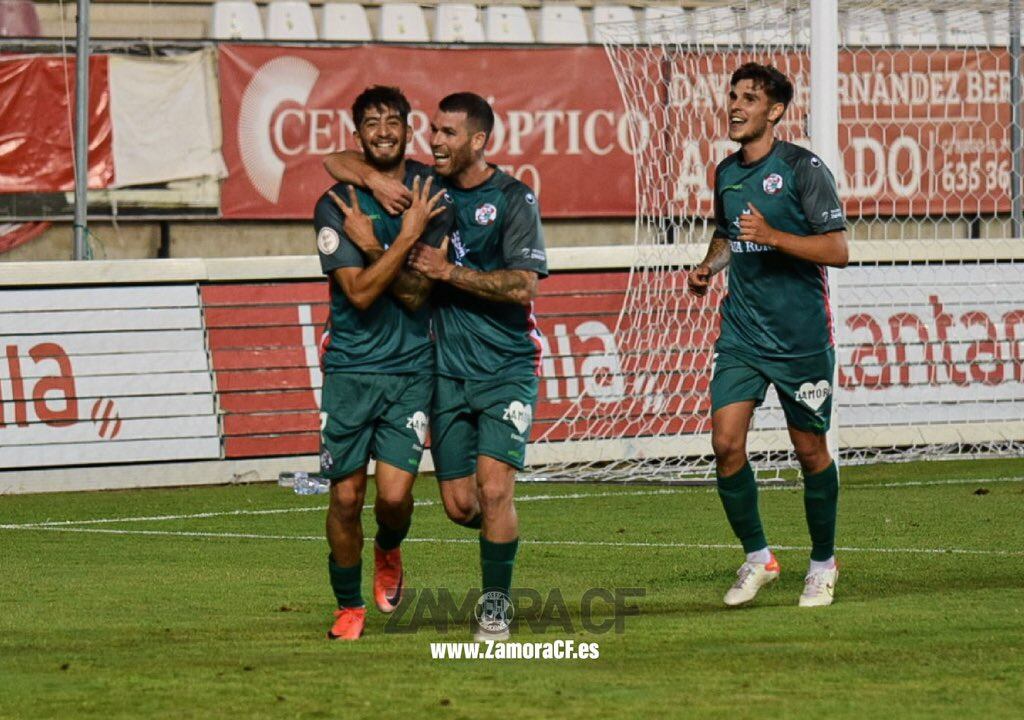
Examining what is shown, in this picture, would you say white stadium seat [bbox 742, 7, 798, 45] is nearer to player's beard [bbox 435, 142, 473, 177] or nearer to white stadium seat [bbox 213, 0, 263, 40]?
white stadium seat [bbox 213, 0, 263, 40]

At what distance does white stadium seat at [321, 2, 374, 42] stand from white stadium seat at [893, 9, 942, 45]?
5326 millimetres

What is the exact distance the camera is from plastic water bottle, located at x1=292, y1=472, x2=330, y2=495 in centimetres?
1379

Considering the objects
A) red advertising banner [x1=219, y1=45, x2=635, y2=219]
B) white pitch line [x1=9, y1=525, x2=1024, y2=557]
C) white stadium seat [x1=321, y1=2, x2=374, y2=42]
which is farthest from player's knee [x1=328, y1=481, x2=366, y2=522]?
white stadium seat [x1=321, y1=2, x2=374, y2=42]

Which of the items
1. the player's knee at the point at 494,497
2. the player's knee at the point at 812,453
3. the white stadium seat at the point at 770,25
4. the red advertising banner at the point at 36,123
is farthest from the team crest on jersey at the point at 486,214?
the red advertising banner at the point at 36,123

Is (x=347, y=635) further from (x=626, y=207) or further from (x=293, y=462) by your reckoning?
(x=626, y=207)

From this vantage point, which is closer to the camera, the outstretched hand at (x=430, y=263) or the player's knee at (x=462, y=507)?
the outstretched hand at (x=430, y=263)

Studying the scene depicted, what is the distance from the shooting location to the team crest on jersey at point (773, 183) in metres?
8.32

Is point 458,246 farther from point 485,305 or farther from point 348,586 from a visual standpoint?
point 348,586

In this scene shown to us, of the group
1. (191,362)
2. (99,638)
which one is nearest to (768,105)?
→ (99,638)

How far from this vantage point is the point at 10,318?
14.0m

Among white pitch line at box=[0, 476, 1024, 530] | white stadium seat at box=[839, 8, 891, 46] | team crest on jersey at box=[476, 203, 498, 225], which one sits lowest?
white pitch line at box=[0, 476, 1024, 530]

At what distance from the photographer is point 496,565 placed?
7320mm

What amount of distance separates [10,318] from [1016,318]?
788 centimetres

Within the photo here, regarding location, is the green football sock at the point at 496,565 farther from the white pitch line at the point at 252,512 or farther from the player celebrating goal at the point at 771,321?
the white pitch line at the point at 252,512
